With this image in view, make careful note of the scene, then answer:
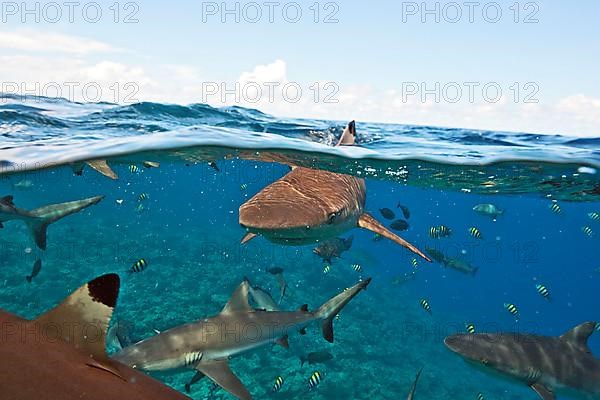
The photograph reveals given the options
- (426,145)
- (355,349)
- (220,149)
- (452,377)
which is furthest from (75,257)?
(452,377)

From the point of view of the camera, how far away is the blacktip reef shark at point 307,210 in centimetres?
541

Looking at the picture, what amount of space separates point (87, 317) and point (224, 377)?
4.19 m

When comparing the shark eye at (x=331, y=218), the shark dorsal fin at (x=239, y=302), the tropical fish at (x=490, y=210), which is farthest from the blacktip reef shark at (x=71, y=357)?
the tropical fish at (x=490, y=210)

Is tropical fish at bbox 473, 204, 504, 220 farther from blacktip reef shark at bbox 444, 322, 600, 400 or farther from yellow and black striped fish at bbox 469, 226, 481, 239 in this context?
blacktip reef shark at bbox 444, 322, 600, 400

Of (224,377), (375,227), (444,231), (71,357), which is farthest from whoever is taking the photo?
(444,231)

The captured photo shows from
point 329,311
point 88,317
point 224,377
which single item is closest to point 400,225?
point 329,311

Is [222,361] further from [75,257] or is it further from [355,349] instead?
[75,257]

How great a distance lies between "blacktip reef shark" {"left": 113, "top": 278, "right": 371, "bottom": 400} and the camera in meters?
5.82

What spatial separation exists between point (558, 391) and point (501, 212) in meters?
8.05

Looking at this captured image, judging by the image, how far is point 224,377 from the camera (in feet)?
19.1

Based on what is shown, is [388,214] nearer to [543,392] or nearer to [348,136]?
[348,136]

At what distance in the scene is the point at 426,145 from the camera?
45.4ft

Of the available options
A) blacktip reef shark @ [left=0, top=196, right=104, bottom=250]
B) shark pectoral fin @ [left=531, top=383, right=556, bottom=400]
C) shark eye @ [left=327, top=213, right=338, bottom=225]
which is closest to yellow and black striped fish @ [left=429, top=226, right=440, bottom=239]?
shark pectoral fin @ [left=531, top=383, right=556, bottom=400]

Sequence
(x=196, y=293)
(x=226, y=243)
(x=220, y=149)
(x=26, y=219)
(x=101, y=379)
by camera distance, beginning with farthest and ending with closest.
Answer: (x=226, y=243)
(x=196, y=293)
(x=220, y=149)
(x=26, y=219)
(x=101, y=379)
